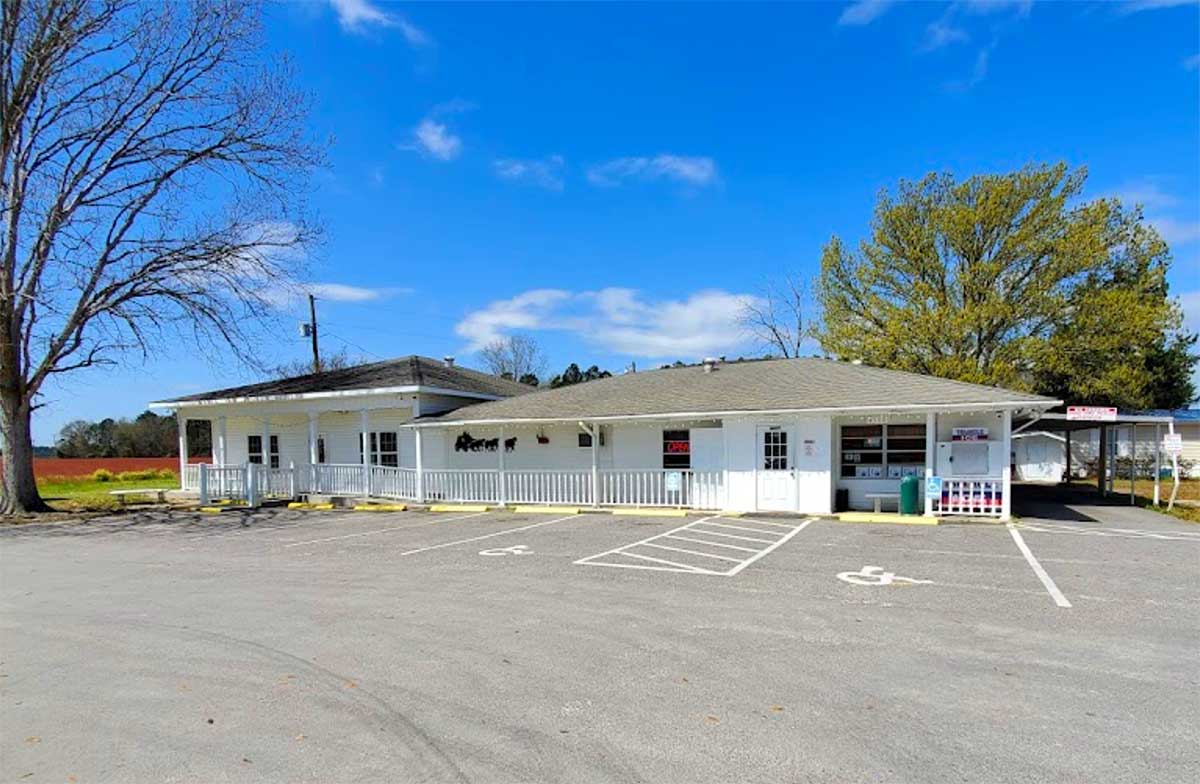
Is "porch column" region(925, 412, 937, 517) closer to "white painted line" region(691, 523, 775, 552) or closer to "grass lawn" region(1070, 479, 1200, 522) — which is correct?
"white painted line" region(691, 523, 775, 552)

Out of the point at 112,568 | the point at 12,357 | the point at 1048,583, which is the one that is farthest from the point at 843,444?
the point at 12,357

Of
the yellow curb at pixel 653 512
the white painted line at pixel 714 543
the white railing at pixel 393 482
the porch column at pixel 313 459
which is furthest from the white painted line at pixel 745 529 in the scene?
the porch column at pixel 313 459

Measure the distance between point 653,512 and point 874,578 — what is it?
25.8 feet

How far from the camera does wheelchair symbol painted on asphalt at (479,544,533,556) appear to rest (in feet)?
35.9

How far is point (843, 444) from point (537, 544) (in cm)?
915

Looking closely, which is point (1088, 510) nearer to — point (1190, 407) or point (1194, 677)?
point (1194, 677)

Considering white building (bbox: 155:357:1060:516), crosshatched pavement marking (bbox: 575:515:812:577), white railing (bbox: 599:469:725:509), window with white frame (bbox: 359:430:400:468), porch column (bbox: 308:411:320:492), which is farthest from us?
window with white frame (bbox: 359:430:400:468)

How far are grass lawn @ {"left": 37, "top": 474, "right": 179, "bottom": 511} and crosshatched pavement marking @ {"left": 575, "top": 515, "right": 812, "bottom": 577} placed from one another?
18.5m

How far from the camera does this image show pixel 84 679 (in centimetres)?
530

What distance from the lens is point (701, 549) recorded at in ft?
36.4

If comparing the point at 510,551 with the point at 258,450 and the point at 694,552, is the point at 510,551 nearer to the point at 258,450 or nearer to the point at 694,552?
the point at 694,552

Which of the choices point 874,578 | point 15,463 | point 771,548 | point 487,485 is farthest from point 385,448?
point 874,578

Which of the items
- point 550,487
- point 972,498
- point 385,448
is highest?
point 385,448

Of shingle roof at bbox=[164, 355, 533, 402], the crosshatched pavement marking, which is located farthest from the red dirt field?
the crosshatched pavement marking
